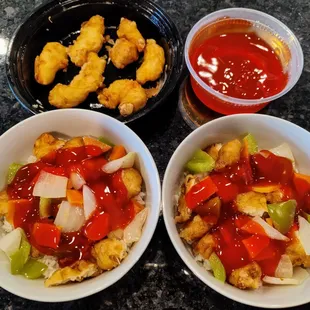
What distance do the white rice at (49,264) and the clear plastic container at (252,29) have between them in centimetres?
80

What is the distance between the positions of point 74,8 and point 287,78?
93cm

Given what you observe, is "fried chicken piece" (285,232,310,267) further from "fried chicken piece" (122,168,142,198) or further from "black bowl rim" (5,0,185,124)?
"black bowl rim" (5,0,185,124)

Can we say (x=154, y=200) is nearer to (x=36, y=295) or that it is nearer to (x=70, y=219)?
(x=70, y=219)

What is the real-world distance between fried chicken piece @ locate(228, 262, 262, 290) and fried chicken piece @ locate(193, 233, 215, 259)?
95mm

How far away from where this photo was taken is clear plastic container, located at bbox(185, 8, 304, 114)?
1696 mm

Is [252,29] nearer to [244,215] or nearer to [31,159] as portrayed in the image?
[244,215]

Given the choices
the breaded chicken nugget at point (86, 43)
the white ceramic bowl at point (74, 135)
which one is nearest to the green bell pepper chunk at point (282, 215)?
the white ceramic bowl at point (74, 135)

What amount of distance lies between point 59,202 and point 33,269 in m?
0.22

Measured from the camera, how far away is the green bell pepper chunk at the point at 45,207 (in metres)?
1.43

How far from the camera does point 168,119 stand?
1.83 m

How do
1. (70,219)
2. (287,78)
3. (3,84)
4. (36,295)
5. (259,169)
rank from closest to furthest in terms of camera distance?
(36,295)
(70,219)
(259,169)
(287,78)
(3,84)

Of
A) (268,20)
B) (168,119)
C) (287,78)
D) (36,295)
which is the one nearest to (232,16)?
(268,20)

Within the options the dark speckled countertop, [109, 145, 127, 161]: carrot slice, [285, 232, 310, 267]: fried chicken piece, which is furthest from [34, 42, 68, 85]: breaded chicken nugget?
[285, 232, 310, 267]: fried chicken piece

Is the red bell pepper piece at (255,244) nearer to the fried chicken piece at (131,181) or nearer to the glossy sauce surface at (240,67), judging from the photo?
the fried chicken piece at (131,181)
